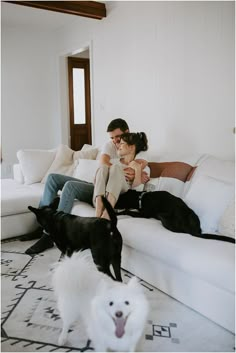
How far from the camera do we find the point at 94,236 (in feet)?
6.36

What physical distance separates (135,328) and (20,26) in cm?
505

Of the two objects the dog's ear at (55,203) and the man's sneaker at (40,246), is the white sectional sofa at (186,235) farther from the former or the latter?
the man's sneaker at (40,246)

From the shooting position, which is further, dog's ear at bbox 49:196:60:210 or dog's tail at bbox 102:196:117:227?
dog's ear at bbox 49:196:60:210

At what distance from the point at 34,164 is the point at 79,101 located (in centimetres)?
262

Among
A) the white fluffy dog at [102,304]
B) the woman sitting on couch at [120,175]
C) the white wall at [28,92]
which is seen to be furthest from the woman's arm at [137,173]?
the white wall at [28,92]

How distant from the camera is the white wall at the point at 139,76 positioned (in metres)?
2.80

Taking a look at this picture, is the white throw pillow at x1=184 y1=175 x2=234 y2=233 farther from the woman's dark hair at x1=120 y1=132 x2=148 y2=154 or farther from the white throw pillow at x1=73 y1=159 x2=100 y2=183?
the white throw pillow at x1=73 y1=159 x2=100 y2=183

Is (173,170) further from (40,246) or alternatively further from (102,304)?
(102,304)

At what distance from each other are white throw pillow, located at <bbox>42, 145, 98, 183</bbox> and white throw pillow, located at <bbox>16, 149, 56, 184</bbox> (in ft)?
0.26

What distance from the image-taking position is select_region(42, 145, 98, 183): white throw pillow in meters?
3.62

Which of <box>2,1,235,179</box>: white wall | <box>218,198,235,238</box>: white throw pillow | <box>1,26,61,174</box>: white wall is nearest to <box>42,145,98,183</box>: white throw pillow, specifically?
<box>2,1,235,179</box>: white wall

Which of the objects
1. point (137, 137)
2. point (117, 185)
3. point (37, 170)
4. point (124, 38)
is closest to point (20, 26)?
point (124, 38)

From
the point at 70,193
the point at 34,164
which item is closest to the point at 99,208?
the point at 70,193

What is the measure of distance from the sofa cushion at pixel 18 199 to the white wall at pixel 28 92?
6.54 feet
